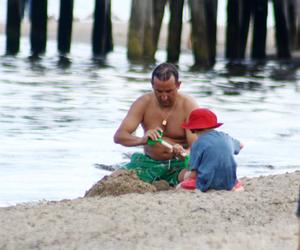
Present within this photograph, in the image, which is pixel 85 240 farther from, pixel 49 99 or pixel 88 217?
pixel 49 99

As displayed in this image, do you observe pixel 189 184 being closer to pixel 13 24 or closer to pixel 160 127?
pixel 160 127

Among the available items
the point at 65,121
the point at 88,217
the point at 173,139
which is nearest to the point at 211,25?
the point at 65,121

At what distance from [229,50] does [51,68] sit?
4.19 m

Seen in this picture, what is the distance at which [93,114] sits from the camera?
13.4 m

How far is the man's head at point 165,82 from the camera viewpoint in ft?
23.4

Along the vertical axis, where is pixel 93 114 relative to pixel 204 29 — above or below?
below

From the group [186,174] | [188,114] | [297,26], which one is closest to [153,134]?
[186,174]

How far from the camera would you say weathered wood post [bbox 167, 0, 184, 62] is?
65.1 ft

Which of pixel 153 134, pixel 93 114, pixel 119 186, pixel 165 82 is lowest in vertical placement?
pixel 93 114

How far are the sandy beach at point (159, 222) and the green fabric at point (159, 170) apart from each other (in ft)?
2.57

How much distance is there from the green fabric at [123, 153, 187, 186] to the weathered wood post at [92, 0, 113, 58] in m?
14.8

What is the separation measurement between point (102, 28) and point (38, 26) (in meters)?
1.52

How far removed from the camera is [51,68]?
68.6 ft

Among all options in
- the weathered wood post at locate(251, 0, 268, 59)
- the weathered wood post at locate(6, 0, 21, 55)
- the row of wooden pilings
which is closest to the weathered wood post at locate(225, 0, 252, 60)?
the row of wooden pilings
